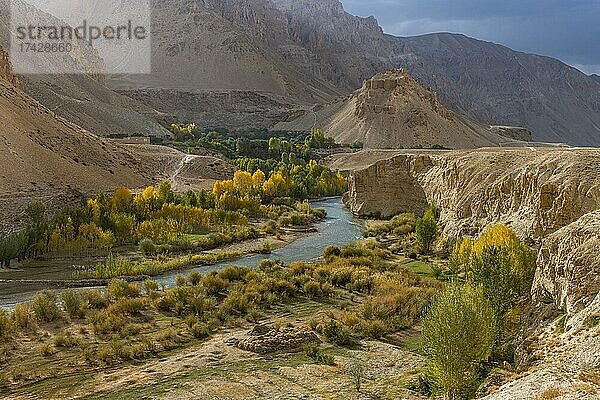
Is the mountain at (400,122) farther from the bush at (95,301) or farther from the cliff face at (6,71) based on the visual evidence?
the bush at (95,301)

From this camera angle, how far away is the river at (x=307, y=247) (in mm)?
32750

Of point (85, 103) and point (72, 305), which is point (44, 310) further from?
point (85, 103)

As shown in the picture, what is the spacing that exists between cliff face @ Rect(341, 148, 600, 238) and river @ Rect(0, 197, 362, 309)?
424cm

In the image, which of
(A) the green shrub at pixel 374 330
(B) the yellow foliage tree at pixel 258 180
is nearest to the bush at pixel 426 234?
(A) the green shrub at pixel 374 330

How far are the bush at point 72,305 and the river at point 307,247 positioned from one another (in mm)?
3646

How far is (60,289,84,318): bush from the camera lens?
2795cm

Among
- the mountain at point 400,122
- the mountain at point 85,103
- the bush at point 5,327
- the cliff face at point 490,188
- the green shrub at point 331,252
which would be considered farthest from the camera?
the mountain at point 400,122

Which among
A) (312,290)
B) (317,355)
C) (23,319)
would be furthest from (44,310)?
(312,290)

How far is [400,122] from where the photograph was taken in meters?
109

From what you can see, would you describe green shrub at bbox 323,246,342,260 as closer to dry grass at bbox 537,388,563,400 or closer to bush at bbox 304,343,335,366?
bush at bbox 304,343,335,366

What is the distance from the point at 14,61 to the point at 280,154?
52998 mm

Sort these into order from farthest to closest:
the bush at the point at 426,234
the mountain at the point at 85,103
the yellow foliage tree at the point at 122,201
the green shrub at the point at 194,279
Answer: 1. the mountain at the point at 85,103
2. the yellow foliage tree at the point at 122,201
3. the bush at the point at 426,234
4. the green shrub at the point at 194,279

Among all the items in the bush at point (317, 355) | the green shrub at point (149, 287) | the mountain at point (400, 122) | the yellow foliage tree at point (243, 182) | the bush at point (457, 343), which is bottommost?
the bush at point (317, 355)

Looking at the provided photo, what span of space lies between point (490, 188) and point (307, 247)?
48.2ft
